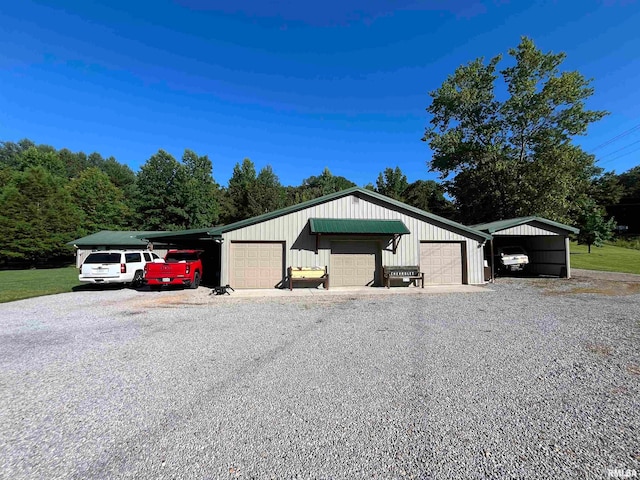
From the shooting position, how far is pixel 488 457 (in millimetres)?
2396

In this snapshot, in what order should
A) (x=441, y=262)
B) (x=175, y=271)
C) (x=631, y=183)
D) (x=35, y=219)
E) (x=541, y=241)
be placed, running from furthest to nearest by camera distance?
(x=631, y=183)
(x=35, y=219)
(x=541, y=241)
(x=441, y=262)
(x=175, y=271)

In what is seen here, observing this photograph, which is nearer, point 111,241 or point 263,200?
point 111,241

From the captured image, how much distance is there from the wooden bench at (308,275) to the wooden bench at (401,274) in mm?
2621

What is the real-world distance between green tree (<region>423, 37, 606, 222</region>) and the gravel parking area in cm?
2202

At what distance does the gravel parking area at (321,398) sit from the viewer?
2.38 meters

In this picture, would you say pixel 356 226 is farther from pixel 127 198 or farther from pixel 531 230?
pixel 127 198

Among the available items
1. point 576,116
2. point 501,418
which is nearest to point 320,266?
point 501,418

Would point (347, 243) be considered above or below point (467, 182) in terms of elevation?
below

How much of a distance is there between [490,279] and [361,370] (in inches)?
518

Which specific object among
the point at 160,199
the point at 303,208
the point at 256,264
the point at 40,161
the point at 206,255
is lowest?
the point at 256,264

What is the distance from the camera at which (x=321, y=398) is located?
3395 mm

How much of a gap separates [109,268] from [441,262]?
14283 millimetres

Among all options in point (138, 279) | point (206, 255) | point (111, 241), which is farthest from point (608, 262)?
point (111, 241)

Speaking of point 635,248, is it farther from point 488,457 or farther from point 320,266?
point 488,457
